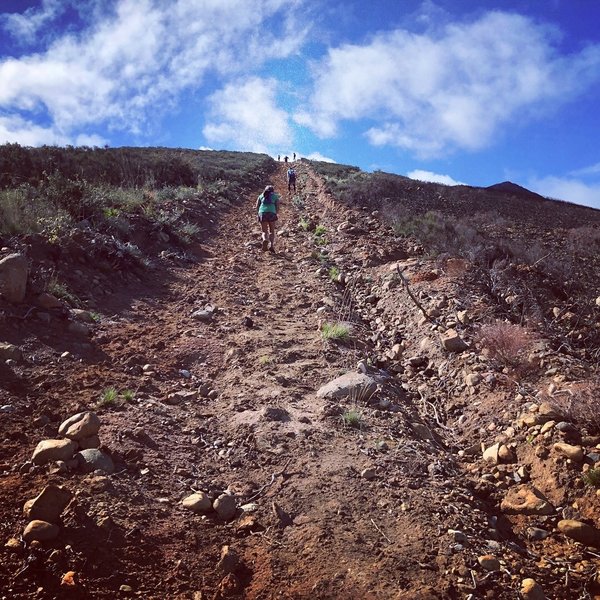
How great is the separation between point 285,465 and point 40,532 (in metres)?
1.57

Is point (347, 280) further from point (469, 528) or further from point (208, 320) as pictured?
point (469, 528)

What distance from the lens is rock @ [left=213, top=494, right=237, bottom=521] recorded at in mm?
2951

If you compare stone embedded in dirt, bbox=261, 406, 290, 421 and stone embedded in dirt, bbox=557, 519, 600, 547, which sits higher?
stone embedded in dirt, bbox=261, 406, 290, 421

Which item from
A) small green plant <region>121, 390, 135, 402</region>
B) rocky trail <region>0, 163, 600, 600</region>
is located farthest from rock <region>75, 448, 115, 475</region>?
small green plant <region>121, 390, 135, 402</region>

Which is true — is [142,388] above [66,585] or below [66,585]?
above

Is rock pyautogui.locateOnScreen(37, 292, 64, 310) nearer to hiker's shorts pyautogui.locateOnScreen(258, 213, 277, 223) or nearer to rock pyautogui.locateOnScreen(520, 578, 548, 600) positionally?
rock pyautogui.locateOnScreen(520, 578, 548, 600)

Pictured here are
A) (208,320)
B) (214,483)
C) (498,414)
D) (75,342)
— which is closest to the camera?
(214,483)

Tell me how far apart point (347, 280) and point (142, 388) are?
499cm

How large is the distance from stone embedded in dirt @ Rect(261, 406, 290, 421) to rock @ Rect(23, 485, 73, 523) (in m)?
1.64

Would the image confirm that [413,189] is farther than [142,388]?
Yes

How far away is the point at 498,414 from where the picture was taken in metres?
4.25

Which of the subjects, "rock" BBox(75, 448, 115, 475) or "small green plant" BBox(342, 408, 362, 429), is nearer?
"rock" BBox(75, 448, 115, 475)

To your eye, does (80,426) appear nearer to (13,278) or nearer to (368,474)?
(368,474)

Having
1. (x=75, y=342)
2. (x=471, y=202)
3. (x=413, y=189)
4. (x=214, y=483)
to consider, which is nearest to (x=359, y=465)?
(x=214, y=483)
